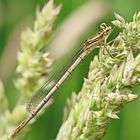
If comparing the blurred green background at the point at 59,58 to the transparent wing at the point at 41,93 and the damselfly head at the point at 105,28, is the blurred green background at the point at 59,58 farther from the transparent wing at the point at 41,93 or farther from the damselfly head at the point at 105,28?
the damselfly head at the point at 105,28

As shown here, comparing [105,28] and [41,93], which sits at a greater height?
[105,28]

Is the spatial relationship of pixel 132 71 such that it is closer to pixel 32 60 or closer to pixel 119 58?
pixel 119 58

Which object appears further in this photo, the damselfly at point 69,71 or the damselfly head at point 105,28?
the damselfly head at point 105,28

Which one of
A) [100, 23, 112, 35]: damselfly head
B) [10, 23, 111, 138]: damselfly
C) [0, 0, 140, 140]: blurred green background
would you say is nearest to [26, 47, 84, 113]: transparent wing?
[10, 23, 111, 138]: damselfly

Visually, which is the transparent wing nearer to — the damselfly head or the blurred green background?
the damselfly head

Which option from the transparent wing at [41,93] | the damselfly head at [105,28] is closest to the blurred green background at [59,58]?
the transparent wing at [41,93]

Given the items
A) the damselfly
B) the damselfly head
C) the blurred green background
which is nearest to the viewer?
the damselfly

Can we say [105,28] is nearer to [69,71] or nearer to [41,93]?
[69,71]

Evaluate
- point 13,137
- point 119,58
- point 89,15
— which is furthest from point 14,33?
point 119,58

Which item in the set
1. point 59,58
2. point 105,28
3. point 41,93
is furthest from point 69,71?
point 59,58
